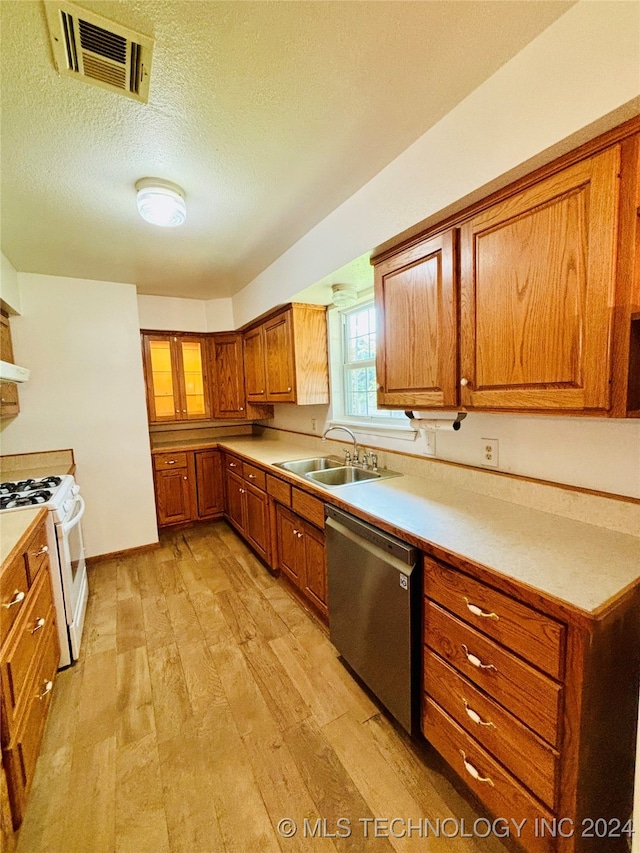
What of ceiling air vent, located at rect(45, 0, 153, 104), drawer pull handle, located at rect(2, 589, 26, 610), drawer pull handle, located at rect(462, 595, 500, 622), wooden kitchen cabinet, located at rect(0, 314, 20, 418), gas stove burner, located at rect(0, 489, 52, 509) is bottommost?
drawer pull handle, located at rect(2, 589, 26, 610)

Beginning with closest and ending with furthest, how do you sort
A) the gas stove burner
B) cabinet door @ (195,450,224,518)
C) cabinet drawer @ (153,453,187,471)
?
the gas stove burner → cabinet drawer @ (153,453,187,471) → cabinet door @ (195,450,224,518)

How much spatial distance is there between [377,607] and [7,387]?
9.68 feet

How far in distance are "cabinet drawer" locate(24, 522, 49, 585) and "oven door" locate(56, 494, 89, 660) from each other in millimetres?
100

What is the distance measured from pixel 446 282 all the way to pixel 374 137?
25.7 inches

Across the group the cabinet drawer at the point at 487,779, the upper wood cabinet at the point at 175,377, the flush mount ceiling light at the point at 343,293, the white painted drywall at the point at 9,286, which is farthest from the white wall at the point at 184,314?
the cabinet drawer at the point at 487,779

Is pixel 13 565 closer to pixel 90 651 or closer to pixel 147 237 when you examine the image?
pixel 90 651

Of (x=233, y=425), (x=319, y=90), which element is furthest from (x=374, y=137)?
(x=233, y=425)

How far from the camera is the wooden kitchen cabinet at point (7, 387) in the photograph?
241 cm

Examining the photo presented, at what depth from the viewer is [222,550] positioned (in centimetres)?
322

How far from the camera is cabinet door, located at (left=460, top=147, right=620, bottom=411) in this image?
37.8 inches

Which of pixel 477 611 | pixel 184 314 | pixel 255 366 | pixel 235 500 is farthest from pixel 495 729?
pixel 184 314

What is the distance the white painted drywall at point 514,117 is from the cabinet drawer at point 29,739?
92.2 inches

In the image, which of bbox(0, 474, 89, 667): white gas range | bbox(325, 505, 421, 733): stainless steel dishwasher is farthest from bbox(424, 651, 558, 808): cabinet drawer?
bbox(0, 474, 89, 667): white gas range

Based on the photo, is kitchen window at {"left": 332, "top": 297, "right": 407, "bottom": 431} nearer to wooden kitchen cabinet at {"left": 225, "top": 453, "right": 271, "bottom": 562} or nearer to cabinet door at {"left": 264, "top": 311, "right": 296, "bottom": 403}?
cabinet door at {"left": 264, "top": 311, "right": 296, "bottom": 403}
